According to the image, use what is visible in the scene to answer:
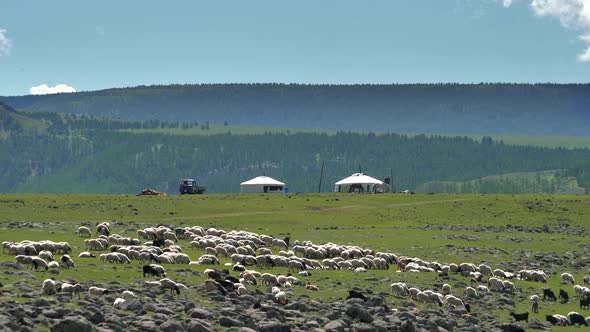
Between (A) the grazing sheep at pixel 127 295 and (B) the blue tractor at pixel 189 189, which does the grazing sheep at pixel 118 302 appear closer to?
(A) the grazing sheep at pixel 127 295

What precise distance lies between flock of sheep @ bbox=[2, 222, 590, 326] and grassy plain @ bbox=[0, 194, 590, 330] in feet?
2.34

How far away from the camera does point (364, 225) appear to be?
3162 inches

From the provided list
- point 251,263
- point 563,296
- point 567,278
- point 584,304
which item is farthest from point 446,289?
point 567,278

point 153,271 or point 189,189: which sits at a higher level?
point 189,189

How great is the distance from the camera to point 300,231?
236 ft

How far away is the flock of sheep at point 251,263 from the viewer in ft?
128

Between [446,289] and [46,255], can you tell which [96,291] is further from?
[446,289]

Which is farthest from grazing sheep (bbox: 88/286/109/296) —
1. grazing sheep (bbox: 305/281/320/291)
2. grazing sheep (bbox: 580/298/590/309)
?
grazing sheep (bbox: 580/298/590/309)

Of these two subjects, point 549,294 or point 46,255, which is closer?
point 46,255

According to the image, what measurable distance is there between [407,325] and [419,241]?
33749 mm

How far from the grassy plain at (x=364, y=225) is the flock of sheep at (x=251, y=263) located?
71 centimetres

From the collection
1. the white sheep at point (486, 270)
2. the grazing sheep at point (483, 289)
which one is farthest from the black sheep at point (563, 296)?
the white sheep at point (486, 270)

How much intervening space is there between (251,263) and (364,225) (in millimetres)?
35126

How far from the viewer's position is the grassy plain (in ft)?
143
